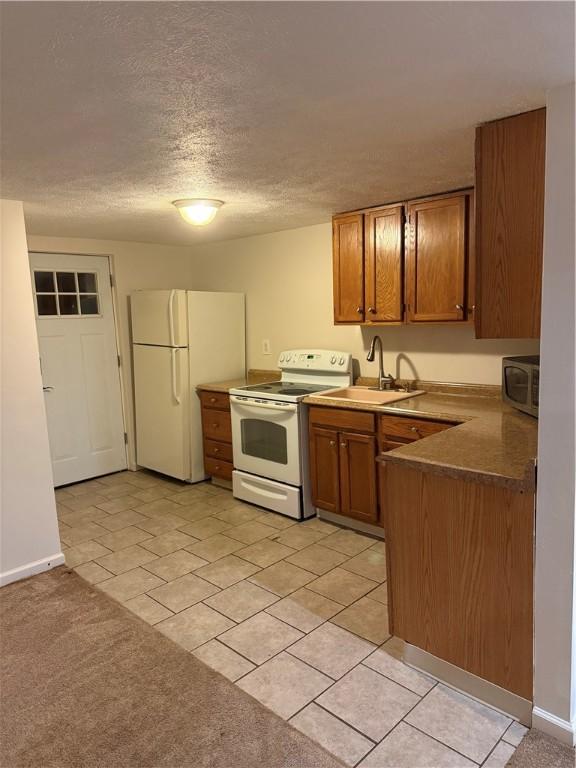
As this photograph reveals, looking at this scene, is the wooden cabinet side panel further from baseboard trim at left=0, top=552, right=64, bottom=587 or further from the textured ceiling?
baseboard trim at left=0, top=552, right=64, bottom=587

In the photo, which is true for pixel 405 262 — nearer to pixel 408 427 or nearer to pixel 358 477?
pixel 408 427

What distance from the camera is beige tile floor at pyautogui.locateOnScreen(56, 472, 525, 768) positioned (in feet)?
6.28

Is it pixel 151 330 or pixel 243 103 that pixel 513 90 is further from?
pixel 151 330

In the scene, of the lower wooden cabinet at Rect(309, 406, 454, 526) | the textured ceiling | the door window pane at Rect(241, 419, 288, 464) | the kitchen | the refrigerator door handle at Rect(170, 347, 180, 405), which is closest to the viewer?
the textured ceiling

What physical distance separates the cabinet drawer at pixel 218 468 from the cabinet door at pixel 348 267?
5.23 feet

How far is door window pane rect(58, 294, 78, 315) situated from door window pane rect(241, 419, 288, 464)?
188 centimetres

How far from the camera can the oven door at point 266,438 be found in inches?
150

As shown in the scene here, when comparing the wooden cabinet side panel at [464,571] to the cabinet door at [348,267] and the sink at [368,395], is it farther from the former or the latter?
the cabinet door at [348,267]

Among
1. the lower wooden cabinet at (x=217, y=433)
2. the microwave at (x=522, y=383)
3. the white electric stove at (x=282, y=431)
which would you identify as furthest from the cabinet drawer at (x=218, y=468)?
the microwave at (x=522, y=383)

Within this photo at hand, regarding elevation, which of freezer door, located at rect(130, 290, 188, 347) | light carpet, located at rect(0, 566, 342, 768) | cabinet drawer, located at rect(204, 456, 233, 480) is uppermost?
freezer door, located at rect(130, 290, 188, 347)

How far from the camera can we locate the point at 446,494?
A: 6.70 ft

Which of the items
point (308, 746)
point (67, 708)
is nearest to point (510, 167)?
point (308, 746)

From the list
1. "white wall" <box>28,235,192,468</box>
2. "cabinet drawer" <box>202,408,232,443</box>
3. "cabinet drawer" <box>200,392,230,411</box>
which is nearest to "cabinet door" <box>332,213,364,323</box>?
"cabinet drawer" <box>200,392,230,411</box>

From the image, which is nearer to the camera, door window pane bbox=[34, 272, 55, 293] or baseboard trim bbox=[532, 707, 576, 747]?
baseboard trim bbox=[532, 707, 576, 747]
